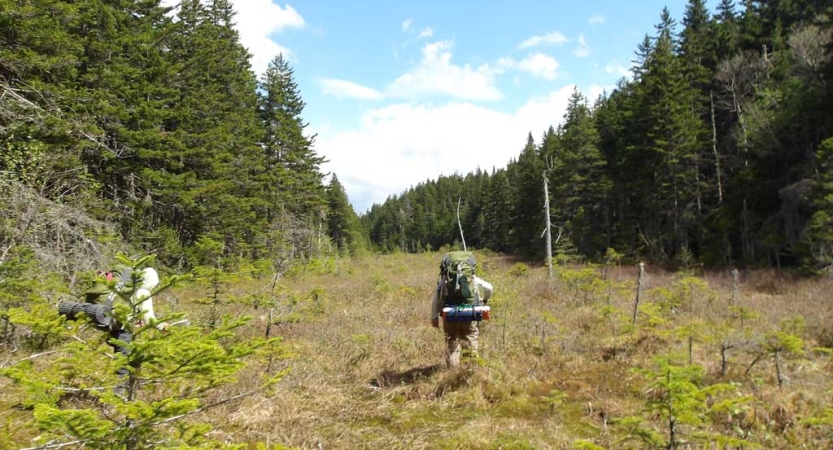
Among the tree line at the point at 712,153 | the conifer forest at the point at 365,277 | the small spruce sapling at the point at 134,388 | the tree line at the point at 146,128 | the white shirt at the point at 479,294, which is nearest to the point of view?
the small spruce sapling at the point at 134,388

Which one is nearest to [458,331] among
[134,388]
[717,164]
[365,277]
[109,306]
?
[109,306]

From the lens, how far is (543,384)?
6207 millimetres

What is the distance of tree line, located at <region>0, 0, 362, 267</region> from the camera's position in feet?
34.6

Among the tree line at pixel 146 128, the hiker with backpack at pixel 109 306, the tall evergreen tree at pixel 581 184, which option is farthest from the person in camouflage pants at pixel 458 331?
the tall evergreen tree at pixel 581 184

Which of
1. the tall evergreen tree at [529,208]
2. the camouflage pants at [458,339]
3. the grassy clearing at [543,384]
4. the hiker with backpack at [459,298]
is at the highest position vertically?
the tall evergreen tree at [529,208]

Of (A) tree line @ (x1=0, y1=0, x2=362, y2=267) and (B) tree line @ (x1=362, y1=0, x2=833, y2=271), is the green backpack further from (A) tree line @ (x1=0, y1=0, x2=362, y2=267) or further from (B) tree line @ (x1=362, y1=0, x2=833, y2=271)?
(B) tree line @ (x1=362, y1=0, x2=833, y2=271)

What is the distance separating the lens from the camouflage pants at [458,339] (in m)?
6.11

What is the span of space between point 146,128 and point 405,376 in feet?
48.7

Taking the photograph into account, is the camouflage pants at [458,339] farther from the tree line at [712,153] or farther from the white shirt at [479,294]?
the tree line at [712,153]

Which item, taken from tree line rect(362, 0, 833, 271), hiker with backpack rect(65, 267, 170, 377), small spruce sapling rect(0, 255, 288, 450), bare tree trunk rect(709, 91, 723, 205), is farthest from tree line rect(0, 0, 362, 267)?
bare tree trunk rect(709, 91, 723, 205)

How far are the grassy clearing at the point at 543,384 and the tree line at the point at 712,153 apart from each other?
8.50 metres

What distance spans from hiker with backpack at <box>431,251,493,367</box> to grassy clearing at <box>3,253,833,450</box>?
51cm

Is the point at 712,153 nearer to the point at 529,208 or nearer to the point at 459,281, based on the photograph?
the point at 529,208

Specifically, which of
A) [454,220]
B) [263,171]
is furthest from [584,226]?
[454,220]
